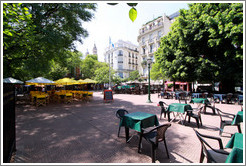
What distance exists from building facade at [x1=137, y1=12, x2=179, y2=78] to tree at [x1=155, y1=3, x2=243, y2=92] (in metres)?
21.1

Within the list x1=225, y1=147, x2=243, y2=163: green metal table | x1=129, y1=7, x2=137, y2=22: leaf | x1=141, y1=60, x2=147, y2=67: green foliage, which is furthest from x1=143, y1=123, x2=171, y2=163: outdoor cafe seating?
x1=141, y1=60, x2=147, y2=67: green foliage

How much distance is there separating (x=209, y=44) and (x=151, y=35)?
99.9ft

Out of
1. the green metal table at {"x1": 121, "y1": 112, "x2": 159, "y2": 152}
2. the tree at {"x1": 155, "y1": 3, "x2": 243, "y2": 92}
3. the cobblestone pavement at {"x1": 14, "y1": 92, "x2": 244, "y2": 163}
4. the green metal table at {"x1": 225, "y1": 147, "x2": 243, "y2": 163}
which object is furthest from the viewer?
the tree at {"x1": 155, "y1": 3, "x2": 243, "y2": 92}

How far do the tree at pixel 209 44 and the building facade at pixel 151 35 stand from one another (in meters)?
21.1

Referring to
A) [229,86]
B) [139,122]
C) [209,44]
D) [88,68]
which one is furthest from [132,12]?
[88,68]

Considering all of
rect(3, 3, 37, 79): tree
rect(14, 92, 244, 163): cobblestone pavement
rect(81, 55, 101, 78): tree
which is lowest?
rect(14, 92, 244, 163): cobblestone pavement

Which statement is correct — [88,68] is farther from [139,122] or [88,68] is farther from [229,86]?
[139,122]

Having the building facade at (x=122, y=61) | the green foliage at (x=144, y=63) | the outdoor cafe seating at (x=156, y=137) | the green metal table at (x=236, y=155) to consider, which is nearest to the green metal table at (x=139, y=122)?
the outdoor cafe seating at (x=156, y=137)

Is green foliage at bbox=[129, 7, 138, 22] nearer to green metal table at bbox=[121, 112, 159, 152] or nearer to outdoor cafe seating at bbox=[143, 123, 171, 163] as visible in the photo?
outdoor cafe seating at bbox=[143, 123, 171, 163]

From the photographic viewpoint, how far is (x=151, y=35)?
1598 inches

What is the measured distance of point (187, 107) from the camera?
19.4 ft

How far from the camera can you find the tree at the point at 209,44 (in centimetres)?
1092

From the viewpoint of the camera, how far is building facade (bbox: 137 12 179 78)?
37094 millimetres

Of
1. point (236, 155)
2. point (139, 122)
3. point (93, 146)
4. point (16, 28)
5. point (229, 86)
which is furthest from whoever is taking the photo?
point (229, 86)
